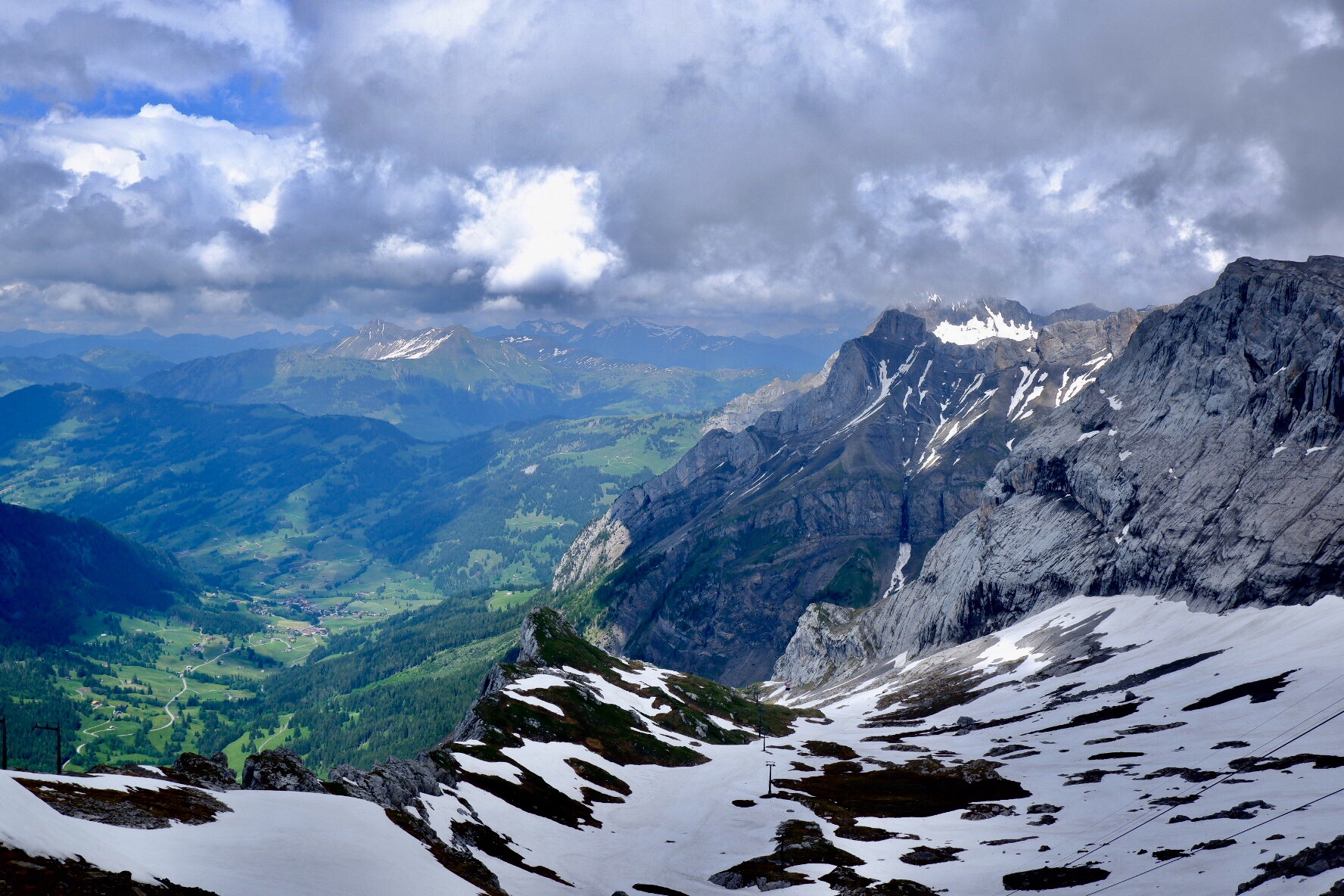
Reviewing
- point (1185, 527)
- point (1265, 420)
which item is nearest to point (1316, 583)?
point (1185, 527)

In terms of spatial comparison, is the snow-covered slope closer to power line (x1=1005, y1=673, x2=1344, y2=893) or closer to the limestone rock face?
the limestone rock face

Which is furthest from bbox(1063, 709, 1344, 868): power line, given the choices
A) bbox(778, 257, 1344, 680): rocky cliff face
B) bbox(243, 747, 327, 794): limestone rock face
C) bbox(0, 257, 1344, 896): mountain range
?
bbox(778, 257, 1344, 680): rocky cliff face

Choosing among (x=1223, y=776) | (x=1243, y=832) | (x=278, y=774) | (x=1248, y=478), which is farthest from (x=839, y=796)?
(x=1248, y=478)

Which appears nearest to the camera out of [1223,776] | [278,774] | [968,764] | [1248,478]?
[278,774]

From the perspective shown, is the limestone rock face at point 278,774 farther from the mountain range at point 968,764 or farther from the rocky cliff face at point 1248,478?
the rocky cliff face at point 1248,478

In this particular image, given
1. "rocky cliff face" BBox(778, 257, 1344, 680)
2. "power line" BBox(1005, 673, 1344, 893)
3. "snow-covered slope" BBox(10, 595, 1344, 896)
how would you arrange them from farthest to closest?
"rocky cliff face" BBox(778, 257, 1344, 680) → "power line" BBox(1005, 673, 1344, 893) → "snow-covered slope" BBox(10, 595, 1344, 896)

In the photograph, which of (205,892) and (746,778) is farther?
(746,778)

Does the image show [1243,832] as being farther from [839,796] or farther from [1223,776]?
[839,796]

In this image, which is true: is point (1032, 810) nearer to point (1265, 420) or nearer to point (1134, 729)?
point (1134, 729)
